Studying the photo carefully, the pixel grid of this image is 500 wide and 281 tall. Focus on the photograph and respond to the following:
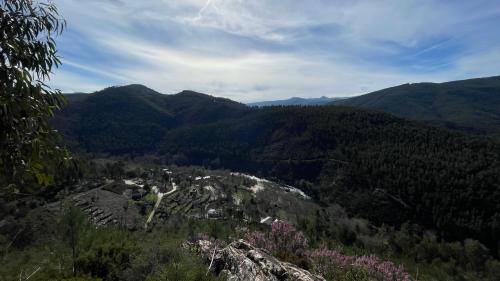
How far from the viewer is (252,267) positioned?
2348cm

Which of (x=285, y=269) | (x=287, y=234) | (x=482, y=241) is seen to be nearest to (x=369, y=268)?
(x=285, y=269)

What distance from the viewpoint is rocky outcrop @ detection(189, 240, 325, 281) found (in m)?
22.4

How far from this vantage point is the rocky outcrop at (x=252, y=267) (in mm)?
22375

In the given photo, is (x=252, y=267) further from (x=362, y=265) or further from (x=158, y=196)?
(x=158, y=196)

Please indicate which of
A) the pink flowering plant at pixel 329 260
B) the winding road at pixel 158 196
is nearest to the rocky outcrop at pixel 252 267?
the pink flowering plant at pixel 329 260

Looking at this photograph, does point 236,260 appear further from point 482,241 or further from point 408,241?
point 482,241

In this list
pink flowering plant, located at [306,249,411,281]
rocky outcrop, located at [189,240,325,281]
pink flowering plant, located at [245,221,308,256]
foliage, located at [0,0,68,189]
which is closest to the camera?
foliage, located at [0,0,68,189]

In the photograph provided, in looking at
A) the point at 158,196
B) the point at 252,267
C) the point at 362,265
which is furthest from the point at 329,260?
the point at 158,196

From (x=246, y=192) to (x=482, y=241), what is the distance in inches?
3967

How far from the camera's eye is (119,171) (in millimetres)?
192125

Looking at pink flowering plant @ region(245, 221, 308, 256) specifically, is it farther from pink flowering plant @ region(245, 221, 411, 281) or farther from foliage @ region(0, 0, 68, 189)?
foliage @ region(0, 0, 68, 189)

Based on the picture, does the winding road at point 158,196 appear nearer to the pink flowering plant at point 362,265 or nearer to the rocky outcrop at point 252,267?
the pink flowering plant at point 362,265

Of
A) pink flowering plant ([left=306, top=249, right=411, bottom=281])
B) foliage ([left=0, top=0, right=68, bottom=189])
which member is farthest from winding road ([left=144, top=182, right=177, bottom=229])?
foliage ([left=0, top=0, right=68, bottom=189])

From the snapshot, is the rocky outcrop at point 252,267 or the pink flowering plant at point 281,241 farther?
the pink flowering plant at point 281,241
